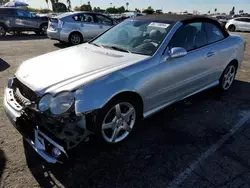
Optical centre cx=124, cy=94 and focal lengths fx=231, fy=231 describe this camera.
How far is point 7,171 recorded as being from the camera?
2473 mm

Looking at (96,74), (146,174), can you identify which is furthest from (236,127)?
(96,74)

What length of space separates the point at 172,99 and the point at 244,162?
1.26 meters

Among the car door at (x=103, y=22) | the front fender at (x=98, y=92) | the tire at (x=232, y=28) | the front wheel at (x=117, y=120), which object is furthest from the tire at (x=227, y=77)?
the tire at (x=232, y=28)

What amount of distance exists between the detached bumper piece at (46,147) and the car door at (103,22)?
29.7ft

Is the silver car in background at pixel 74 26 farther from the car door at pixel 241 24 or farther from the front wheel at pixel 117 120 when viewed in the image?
the car door at pixel 241 24

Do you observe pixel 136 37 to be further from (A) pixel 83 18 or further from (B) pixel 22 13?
(B) pixel 22 13

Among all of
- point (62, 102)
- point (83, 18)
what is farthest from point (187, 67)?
point (83, 18)

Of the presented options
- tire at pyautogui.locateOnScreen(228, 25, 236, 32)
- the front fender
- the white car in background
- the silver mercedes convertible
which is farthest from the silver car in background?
tire at pyautogui.locateOnScreen(228, 25, 236, 32)

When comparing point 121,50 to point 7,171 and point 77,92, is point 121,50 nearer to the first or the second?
point 77,92

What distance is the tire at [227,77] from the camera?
15.0ft

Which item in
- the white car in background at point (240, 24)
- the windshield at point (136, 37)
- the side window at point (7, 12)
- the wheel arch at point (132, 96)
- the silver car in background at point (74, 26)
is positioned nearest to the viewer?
the wheel arch at point (132, 96)

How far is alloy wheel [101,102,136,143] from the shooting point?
2725mm

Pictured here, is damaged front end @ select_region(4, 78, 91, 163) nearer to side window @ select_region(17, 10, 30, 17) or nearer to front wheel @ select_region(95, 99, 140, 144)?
front wheel @ select_region(95, 99, 140, 144)

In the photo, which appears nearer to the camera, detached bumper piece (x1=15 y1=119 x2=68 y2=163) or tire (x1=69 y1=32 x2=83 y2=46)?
detached bumper piece (x1=15 y1=119 x2=68 y2=163)
